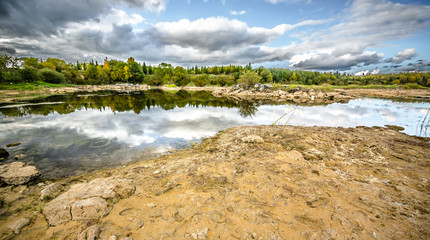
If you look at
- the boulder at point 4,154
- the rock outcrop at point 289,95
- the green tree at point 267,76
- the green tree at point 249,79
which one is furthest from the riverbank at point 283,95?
the green tree at point 267,76

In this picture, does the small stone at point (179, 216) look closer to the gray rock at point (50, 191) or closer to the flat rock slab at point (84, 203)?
the flat rock slab at point (84, 203)

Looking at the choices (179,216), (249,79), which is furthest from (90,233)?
(249,79)

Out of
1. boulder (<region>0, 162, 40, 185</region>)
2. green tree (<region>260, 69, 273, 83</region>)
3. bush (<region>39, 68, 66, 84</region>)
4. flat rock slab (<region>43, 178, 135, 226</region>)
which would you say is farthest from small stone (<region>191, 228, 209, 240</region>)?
green tree (<region>260, 69, 273, 83</region>)

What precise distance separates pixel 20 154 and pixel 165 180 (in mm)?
9046

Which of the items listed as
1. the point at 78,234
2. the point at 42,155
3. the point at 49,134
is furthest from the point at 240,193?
the point at 49,134

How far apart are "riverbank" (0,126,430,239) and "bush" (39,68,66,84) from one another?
83074 millimetres

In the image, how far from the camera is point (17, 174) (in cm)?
584

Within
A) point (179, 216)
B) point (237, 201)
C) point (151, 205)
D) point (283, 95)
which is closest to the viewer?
point (179, 216)

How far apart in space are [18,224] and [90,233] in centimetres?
202

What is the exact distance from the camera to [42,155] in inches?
337

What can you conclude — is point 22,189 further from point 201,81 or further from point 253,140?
point 201,81

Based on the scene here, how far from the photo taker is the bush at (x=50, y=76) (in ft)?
200

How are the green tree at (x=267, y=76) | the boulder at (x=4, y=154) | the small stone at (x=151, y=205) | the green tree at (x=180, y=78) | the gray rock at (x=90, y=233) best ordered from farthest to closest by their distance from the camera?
the green tree at (x=267, y=76)
the green tree at (x=180, y=78)
the boulder at (x=4, y=154)
the small stone at (x=151, y=205)
the gray rock at (x=90, y=233)

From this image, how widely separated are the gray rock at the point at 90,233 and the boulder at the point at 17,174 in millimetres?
4734
